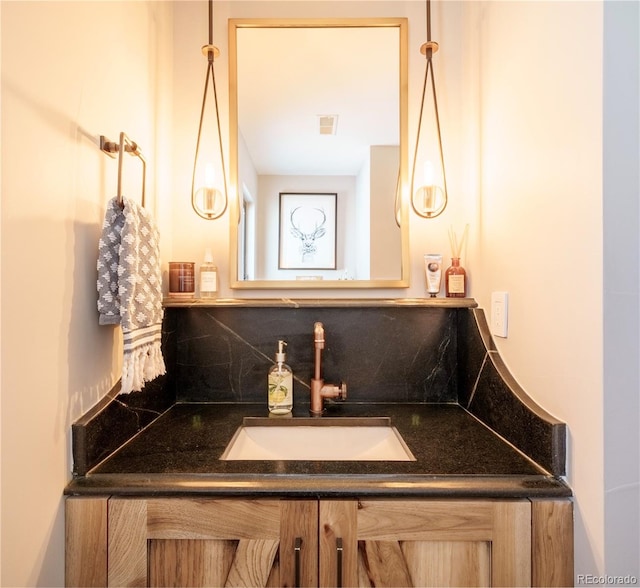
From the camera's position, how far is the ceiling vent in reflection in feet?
4.31

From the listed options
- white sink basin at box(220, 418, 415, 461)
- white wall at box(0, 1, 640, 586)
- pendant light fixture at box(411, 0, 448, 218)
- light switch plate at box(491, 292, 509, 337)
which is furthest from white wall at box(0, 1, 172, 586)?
light switch plate at box(491, 292, 509, 337)

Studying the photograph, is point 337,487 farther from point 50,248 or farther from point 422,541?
point 50,248

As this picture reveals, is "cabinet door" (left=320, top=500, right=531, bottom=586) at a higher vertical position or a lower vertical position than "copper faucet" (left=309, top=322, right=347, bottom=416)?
lower

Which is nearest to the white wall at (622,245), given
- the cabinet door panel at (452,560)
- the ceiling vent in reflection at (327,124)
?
the cabinet door panel at (452,560)

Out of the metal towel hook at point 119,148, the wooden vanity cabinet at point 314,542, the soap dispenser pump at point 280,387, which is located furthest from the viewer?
the soap dispenser pump at point 280,387

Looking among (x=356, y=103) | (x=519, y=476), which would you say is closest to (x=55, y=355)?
(x=519, y=476)

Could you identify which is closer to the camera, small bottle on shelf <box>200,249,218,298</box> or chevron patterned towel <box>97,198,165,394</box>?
chevron patterned towel <box>97,198,165,394</box>

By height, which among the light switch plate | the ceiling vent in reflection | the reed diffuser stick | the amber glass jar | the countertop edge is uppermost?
the ceiling vent in reflection

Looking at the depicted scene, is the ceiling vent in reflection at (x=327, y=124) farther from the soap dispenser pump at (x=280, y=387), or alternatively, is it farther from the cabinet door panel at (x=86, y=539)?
the cabinet door panel at (x=86, y=539)

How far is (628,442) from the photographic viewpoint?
0.66 m

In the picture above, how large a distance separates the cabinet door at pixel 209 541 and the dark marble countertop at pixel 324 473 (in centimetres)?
3

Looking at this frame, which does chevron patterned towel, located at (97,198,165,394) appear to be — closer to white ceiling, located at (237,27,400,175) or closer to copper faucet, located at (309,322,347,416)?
copper faucet, located at (309,322,347,416)

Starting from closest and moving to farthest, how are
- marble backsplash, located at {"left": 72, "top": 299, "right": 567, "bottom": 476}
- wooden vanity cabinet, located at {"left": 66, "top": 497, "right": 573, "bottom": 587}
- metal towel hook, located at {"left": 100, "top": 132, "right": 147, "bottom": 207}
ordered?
1. wooden vanity cabinet, located at {"left": 66, "top": 497, "right": 573, "bottom": 587}
2. metal towel hook, located at {"left": 100, "top": 132, "right": 147, "bottom": 207}
3. marble backsplash, located at {"left": 72, "top": 299, "right": 567, "bottom": 476}

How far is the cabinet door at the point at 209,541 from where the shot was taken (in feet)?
2.44
